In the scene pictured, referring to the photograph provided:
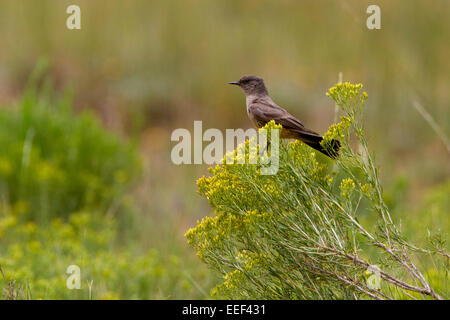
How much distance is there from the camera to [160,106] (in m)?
10.4

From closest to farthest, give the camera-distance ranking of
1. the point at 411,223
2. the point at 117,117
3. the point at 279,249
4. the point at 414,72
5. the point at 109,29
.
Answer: the point at 279,249 < the point at 411,223 < the point at 414,72 < the point at 117,117 < the point at 109,29

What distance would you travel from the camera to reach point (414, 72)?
7336 mm

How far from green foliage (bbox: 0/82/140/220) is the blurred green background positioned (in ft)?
0.06

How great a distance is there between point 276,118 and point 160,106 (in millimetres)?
7132

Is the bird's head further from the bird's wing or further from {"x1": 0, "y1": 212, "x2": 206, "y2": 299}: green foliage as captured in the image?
{"x1": 0, "y1": 212, "x2": 206, "y2": 299}: green foliage

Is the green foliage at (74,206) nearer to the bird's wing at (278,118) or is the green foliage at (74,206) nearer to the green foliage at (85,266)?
the green foliage at (85,266)

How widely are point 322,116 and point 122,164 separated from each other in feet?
13.7

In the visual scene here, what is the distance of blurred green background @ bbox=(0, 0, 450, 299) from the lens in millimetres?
5387

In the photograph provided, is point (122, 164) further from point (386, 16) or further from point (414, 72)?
point (386, 16)

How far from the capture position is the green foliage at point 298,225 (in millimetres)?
2613

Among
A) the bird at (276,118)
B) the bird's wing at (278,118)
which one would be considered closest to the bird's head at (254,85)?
the bird at (276,118)

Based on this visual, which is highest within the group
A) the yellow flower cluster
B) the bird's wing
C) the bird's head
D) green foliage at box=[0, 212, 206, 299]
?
the bird's head

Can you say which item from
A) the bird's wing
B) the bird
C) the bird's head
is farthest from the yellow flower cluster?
the bird's head

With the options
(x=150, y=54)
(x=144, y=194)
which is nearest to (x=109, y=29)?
(x=150, y=54)
